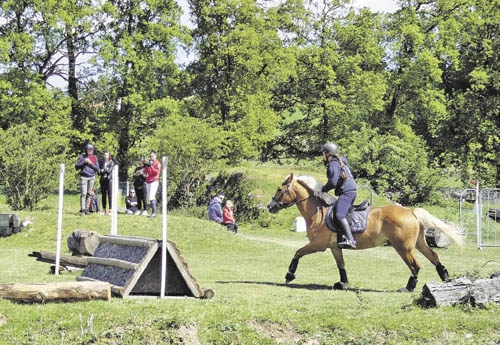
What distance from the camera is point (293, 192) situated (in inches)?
648

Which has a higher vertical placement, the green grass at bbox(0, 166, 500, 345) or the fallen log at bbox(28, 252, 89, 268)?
the fallen log at bbox(28, 252, 89, 268)

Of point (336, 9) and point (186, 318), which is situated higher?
point (336, 9)

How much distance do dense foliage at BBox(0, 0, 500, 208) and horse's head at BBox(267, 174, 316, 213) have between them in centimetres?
1903

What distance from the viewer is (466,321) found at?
1203cm

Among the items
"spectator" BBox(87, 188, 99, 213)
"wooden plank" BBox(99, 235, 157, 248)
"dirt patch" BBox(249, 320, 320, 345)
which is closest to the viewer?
"dirt patch" BBox(249, 320, 320, 345)

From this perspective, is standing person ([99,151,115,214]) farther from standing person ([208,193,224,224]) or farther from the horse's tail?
the horse's tail

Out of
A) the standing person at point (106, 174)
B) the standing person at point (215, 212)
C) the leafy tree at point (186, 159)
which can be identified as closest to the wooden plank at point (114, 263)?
the standing person at point (106, 174)

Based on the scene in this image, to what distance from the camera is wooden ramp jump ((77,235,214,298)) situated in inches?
508

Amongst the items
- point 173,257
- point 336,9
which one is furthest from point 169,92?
point 173,257

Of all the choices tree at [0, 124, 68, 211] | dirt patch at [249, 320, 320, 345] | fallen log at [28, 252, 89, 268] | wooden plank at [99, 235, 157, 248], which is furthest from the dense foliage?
dirt patch at [249, 320, 320, 345]

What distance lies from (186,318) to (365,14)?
136ft

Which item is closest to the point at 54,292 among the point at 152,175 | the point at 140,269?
the point at 140,269

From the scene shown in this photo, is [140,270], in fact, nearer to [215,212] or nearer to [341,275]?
[341,275]

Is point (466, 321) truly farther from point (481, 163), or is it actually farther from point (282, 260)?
point (481, 163)
